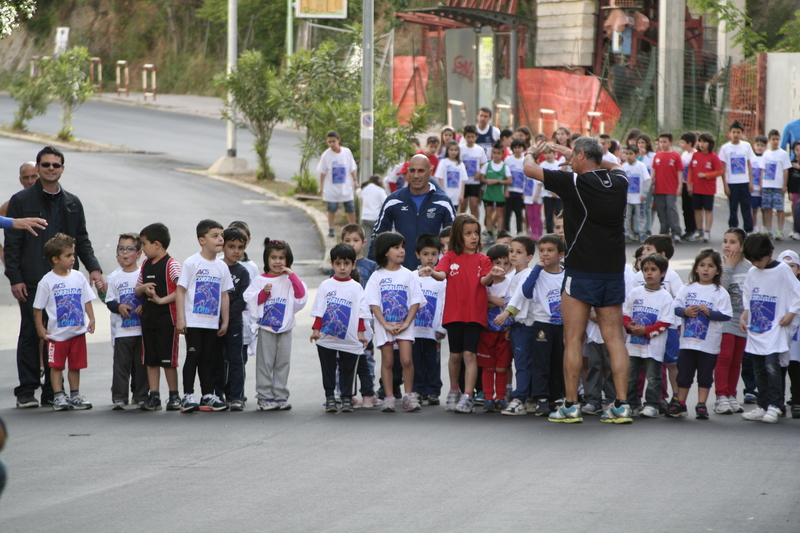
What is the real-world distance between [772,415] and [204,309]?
4597mm

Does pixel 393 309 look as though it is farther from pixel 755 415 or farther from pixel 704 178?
pixel 704 178

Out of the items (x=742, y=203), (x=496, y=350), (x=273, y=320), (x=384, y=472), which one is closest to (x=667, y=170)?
(x=742, y=203)

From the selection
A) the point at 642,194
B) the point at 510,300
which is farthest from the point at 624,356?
the point at 642,194

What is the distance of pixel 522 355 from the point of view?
8.39 metres

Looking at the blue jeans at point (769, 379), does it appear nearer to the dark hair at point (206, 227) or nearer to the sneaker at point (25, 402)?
the dark hair at point (206, 227)

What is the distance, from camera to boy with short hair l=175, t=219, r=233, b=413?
27.6ft

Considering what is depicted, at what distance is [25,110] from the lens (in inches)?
1314

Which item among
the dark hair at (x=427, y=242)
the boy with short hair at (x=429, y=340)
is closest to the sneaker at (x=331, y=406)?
the boy with short hair at (x=429, y=340)

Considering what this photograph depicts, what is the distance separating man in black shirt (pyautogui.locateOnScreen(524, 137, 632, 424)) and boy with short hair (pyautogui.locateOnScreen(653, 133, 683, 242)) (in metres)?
9.94

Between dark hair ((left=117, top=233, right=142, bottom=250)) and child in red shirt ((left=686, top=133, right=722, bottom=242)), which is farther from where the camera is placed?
child in red shirt ((left=686, top=133, right=722, bottom=242))

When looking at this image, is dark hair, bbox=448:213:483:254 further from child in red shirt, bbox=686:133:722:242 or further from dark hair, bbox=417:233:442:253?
child in red shirt, bbox=686:133:722:242

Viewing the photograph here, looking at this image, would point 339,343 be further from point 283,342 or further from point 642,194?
point 642,194

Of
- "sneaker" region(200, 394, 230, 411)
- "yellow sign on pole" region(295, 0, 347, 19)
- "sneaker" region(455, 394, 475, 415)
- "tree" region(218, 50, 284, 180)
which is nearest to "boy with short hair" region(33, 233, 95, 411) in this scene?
"sneaker" region(200, 394, 230, 411)

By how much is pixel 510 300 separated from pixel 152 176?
743 inches
